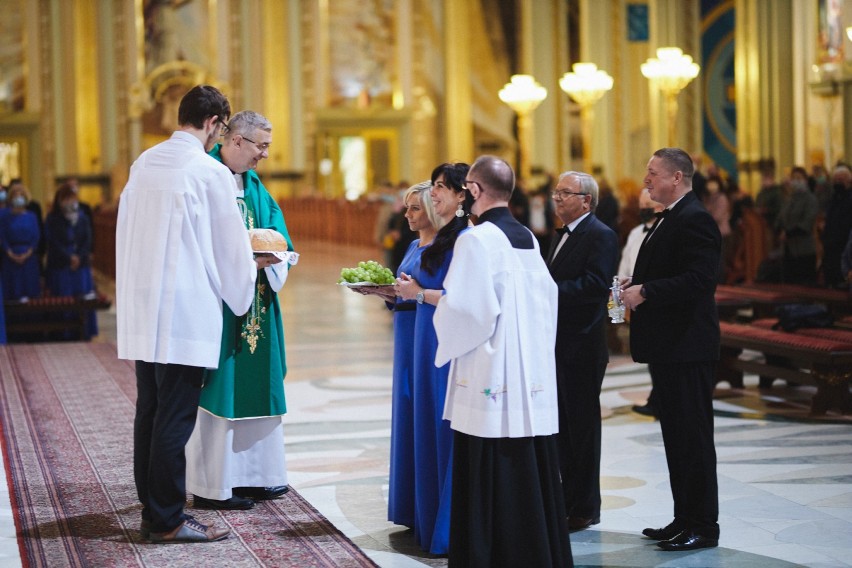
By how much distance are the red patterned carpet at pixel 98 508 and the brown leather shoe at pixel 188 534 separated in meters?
0.04

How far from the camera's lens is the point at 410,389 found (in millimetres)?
5137

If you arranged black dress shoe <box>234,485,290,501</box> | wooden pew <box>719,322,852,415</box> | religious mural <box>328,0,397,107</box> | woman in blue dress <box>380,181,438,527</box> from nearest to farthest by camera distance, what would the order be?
woman in blue dress <box>380,181,438,527</box>
black dress shoe <box>234,485,290,501</box>
wooden pew <box>719,322,852,415</box>
religious mural <box>328,0,397,107</box>

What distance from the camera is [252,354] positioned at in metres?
5.61

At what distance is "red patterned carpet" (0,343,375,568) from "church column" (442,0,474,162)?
23271mm

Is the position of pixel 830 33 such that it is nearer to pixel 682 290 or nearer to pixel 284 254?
pixel 682 290

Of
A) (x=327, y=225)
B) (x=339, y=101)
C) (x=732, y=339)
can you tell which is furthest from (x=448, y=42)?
(x=732, y=339)

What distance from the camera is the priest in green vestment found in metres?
5.45

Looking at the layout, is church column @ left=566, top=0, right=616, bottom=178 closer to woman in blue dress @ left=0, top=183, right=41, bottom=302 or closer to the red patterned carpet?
woman in blue dress @ left=0, top=183, right=41, bottom=302

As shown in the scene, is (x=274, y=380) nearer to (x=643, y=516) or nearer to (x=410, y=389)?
(x=410, y=389)

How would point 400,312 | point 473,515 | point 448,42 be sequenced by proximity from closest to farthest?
point 473,515, point 400,312, point 448,42

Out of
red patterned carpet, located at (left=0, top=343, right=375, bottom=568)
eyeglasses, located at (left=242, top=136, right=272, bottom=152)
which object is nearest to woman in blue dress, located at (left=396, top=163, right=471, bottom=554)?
red patterned carpet, located at (left=0, top=343, right=375, bottom=568)

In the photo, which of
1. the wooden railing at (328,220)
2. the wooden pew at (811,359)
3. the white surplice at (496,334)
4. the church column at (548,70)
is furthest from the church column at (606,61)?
the white surplice at (496,334)

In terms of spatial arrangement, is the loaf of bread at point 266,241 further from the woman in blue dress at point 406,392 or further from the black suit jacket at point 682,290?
the black suit jacket at point 682,290

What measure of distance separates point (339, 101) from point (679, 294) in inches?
1117
